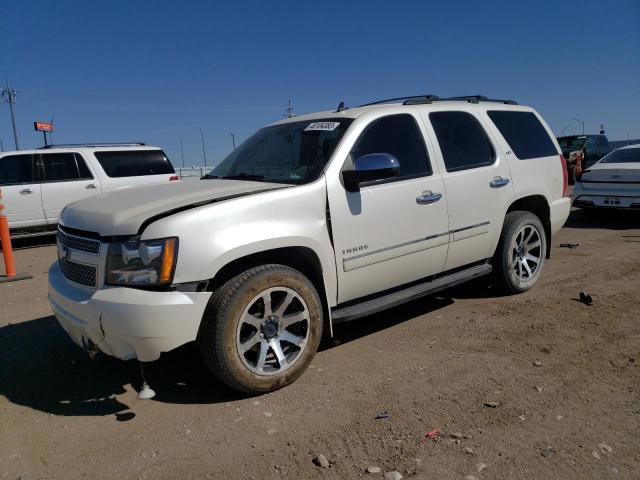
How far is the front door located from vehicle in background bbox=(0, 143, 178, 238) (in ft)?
22.2

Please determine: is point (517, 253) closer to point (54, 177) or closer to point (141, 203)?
point (141, 203)

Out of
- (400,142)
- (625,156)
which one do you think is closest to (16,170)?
(400,142)

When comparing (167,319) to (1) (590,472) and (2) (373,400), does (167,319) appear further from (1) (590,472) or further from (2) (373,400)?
(1) (590,472)

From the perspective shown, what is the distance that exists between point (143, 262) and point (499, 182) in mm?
3283

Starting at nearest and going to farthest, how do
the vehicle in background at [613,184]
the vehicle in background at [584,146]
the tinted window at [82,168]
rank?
the vehicle in background at [613,184], the tinted window at [82,168], the vehicle in background at [584,146]

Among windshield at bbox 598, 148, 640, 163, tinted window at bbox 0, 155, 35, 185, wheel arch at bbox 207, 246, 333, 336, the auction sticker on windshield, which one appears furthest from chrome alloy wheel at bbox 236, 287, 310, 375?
windshield at bbox 598, 148, 640, 163

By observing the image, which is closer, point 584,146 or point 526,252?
point 526,252

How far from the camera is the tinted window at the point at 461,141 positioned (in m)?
4.27

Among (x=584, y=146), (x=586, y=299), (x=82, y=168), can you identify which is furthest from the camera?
(x=584, y=146)

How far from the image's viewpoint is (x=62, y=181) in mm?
9898

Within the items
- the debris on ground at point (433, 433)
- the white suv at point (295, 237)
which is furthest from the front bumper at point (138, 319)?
the debris on ground at point (433, 433)

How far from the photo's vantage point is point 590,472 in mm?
2338

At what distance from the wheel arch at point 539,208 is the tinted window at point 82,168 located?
846 cm

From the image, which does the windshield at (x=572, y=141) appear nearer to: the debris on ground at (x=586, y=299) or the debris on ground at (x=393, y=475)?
the debris on ground at (x=586, y=299)
